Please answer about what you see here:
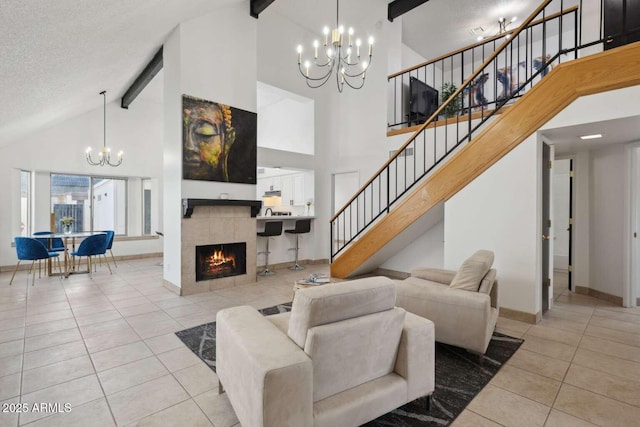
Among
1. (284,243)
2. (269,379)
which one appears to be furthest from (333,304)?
(284,243)

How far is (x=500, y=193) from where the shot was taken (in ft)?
11.8

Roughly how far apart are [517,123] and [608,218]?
227 cm

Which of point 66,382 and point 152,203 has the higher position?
point 152,203

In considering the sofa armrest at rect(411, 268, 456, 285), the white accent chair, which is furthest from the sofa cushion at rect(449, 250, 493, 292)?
the sofa armrest at rect(411, 268, 456, 285)

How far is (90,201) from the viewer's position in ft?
25.0

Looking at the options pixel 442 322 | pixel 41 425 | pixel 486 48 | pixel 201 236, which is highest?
pixel 486 48

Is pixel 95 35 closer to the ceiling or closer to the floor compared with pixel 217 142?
closer to the ceiling

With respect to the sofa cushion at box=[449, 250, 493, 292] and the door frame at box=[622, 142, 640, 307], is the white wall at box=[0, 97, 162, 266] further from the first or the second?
the door frame at box=[622, 142, 640, 307]

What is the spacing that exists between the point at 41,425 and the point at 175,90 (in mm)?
Result: 4354

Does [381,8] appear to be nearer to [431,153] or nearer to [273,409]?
[431,153]

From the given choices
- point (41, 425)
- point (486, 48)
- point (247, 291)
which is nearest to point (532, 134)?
point (247, 291)

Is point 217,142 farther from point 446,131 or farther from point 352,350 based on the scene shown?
point 352,350

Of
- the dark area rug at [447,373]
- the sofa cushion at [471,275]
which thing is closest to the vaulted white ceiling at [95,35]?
the dark area rug at [447,373]

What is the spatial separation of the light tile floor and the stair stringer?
170cm
